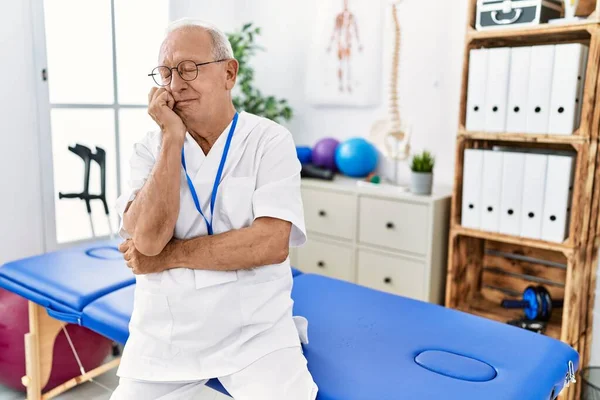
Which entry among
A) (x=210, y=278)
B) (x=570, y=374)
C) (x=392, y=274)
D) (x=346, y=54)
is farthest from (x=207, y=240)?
(x=346, y=54)

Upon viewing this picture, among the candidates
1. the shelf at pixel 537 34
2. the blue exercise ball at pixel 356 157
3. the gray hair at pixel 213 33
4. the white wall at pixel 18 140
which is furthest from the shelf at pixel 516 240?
the white wall at pixel 18 140

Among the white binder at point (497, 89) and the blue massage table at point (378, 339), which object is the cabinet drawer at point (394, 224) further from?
the blue massage table at point (378, 339)

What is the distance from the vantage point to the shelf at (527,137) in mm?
2027

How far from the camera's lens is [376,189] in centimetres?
267

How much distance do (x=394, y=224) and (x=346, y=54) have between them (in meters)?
1.12

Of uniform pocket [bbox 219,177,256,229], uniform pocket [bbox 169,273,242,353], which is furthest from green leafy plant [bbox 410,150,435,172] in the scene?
uniform pocket [bbox 169,273,242,353]

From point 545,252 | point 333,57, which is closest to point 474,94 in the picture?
point 545,252

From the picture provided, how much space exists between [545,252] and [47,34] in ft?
8.51

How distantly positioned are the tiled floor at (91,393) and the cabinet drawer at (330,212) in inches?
42.0

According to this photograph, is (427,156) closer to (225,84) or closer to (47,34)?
(225,84)

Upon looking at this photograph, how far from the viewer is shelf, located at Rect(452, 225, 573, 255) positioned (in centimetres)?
211

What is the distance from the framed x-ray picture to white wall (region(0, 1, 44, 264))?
5.14 feet

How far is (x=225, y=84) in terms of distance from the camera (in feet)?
4.51

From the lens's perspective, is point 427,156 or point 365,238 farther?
point 365,238
